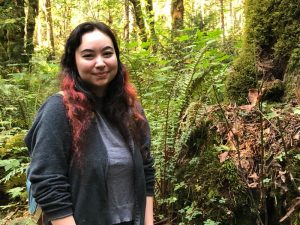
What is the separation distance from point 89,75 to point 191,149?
2.05 meters

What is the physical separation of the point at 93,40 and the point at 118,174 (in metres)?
0.73

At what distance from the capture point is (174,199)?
11.8 feet

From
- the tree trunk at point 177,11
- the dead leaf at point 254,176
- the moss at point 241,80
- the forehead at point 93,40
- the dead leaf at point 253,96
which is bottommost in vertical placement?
the dead leaf at point 254,176

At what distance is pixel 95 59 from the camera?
2049mm

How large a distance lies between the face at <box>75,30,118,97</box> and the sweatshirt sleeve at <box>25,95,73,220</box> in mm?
265

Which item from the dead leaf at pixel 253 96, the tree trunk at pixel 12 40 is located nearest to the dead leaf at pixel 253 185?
the dead leaf at pixel 253 96

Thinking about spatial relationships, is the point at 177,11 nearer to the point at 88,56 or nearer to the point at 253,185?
the point at 253,185

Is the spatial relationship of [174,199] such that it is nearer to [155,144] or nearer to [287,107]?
[155,144]

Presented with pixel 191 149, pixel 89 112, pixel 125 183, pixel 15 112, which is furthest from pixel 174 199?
pixel 15 112

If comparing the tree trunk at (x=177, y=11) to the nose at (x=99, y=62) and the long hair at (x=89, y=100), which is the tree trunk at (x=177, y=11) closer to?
the long hair at (x=89, y=100)

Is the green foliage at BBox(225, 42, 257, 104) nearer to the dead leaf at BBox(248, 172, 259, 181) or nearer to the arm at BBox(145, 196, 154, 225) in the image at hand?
the dead leaf at BBox(248, 172, 259, 181)

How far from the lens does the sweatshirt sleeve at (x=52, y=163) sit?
1828mm

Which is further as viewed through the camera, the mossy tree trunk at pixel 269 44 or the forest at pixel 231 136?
the mossy tree trunk at pixel 269 44

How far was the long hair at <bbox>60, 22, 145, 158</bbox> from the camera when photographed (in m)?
1.92
